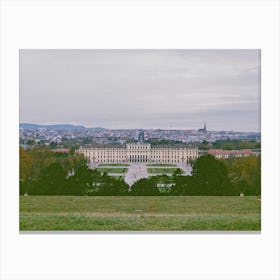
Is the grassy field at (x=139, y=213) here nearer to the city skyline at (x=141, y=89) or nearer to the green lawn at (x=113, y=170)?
the green lawn at (x=113, y=170)

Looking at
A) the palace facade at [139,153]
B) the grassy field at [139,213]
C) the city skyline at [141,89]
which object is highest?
the city skyline at [141,89]

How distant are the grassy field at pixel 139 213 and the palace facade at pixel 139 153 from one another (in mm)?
616

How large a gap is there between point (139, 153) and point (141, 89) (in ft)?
3.35

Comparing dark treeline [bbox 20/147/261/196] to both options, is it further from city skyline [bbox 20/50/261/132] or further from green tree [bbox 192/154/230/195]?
city skyline [bbox 20/50/261/132]

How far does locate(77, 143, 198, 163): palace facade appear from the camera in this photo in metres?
10.4

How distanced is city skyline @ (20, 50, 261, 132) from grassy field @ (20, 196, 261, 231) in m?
1.20

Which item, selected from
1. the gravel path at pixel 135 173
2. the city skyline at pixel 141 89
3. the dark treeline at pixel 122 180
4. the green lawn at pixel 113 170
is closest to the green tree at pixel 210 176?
the dark treeline at pixel 122 180

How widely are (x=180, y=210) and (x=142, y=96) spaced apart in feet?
6.28

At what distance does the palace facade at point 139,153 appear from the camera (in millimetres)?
10352

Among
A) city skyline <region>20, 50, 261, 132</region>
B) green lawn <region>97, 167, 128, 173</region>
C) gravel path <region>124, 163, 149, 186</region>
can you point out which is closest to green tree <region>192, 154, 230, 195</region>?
city skyline <region>20, 50, 261, 132</region>

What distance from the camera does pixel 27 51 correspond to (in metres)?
10.2

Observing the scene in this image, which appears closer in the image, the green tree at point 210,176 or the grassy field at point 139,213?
the grassy field at point 139,213
